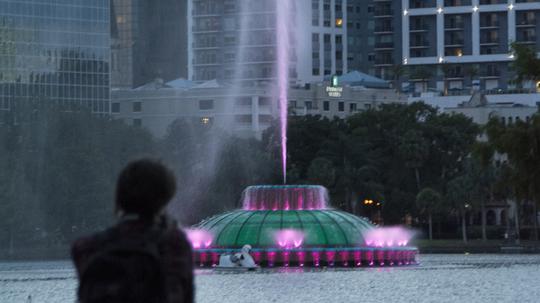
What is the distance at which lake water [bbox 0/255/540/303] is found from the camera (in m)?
63.4

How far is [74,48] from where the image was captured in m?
199

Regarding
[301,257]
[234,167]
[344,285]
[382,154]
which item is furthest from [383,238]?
[382,154]

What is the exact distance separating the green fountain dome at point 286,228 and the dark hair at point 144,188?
7522 centimetres

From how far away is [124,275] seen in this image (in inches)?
479

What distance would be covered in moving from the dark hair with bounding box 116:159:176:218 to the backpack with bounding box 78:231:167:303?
1.01 ft

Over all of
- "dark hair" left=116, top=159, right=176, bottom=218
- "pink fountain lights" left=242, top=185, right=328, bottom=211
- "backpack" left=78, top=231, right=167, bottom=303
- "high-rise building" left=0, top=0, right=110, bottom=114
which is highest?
"high-rise building" left=0, top=0, right=110, bottom=114

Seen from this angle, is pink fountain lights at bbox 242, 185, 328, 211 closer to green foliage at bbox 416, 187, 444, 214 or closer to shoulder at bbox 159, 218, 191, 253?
green foliage at bbox 416, 187, 444, 214

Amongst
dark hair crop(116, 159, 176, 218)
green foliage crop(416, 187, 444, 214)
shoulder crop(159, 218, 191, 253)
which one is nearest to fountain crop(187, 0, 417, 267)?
green foliage crop(416, 187, 444, 214)

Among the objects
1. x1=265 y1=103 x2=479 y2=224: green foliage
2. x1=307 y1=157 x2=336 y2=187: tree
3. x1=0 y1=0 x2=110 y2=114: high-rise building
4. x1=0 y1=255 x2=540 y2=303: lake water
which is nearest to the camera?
x1=0 y1=255 x2=540 y2=303: lake water

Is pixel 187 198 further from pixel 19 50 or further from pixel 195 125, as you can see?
pixel 19 50

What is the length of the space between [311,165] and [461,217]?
20022mm

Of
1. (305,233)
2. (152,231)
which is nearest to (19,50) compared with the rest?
(305,233)

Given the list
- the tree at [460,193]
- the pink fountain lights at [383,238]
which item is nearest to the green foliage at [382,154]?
the tree at [460,193]

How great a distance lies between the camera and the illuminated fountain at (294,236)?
291 feet
